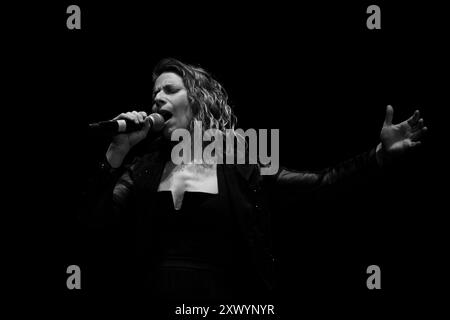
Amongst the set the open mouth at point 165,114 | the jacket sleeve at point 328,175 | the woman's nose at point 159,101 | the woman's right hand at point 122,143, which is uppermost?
the woman's nose at point 159,101

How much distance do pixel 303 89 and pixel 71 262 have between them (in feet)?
3.80

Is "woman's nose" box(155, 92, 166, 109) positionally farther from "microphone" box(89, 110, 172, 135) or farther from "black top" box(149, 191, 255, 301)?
"black top" box(149, 191, 255, 301)

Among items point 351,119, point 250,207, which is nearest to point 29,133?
point 250,207

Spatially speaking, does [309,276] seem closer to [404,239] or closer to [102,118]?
[404,239]

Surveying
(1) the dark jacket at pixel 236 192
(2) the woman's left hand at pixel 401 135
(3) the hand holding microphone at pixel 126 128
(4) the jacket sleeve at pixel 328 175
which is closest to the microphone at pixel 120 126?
(3) the hand holding microphone at pixel 126 128

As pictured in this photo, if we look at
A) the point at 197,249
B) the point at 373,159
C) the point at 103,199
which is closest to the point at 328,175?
the point at 373,159

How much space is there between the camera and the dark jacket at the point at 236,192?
1.78m

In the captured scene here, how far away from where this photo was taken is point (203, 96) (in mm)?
2047

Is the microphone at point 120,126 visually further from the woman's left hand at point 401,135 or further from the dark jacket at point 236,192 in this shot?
the woman's left hand at point 401,135

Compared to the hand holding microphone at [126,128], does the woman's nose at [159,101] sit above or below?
above

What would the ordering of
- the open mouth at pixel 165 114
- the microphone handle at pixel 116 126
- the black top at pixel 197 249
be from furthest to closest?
the open mouth at pixel 165 114
the black top at pixel 197 249
the microphone handle at pixel 116 126

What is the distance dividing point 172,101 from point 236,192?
1.32 feet

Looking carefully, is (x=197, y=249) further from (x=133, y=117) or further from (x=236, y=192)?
(x=133, y=117)

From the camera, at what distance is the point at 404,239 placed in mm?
2102
